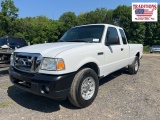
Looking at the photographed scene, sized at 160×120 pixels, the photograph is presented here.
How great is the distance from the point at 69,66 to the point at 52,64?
34 cm

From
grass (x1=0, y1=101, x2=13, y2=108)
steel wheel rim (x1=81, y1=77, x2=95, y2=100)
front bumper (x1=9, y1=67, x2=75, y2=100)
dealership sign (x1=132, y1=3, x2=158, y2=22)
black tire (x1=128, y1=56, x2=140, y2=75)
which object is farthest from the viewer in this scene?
dealership sign (x1=132, y1=3, x2=158, y2=22)

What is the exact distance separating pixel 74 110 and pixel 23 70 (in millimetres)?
1388

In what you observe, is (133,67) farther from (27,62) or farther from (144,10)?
(144,10)

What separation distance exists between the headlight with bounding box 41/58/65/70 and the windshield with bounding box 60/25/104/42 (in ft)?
5.31

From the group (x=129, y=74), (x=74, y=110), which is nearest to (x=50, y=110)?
(x=74, y=110)

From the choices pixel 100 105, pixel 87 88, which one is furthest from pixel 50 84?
pixel 100 105

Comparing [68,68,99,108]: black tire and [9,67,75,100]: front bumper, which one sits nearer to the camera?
[9,67,75,100]: front bumper

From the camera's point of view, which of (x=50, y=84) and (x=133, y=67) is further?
(x=133, y=67)

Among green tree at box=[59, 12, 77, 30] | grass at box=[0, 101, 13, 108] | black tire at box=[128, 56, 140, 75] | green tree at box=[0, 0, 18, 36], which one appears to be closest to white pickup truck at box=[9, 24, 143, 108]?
grass at box=[0, 101, 13, 108]

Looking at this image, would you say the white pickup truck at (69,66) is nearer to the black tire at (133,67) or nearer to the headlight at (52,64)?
the headlight at (52,64)

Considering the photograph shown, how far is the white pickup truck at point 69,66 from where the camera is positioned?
404 cm

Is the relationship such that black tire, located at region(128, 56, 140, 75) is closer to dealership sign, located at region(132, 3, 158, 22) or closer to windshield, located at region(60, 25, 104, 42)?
windshield, located at region(60, 25, 104, 42)

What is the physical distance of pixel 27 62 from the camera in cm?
439

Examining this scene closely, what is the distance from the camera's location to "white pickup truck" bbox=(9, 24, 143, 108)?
4.04 m
